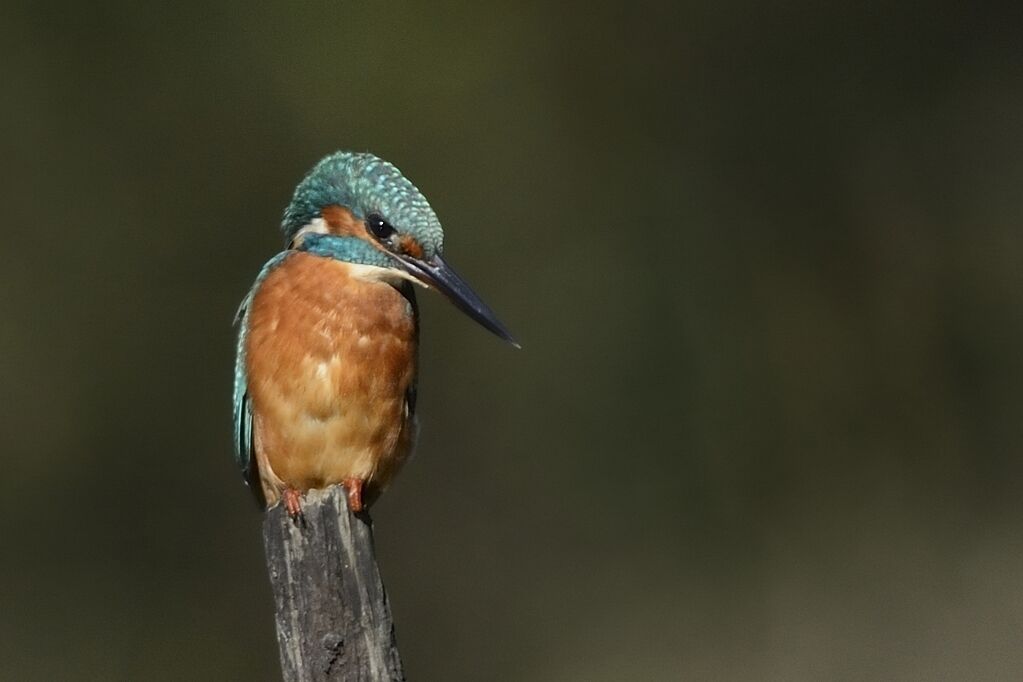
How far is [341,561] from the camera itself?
223cm

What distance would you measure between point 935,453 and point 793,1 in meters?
2.27

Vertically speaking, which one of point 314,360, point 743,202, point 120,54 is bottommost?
point 314,360

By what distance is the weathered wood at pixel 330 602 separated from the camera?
218 centimetres

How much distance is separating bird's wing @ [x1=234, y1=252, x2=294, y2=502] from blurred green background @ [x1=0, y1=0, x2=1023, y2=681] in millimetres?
2757

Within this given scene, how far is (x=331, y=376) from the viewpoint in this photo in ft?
9.10

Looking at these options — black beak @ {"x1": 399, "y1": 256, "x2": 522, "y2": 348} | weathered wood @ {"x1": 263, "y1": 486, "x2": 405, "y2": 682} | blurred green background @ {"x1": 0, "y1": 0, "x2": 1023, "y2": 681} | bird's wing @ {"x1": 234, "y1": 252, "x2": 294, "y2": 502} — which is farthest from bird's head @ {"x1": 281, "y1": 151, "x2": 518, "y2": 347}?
blurred green background @ {"x1": 0, "y1": 0, "x2": 1023, "y2": 681}

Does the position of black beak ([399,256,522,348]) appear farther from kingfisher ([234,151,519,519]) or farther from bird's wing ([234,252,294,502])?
bird's wing ([234,252,294,502])

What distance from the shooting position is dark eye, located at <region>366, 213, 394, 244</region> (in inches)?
109

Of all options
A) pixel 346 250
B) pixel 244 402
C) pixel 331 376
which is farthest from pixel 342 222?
pixel 244 402

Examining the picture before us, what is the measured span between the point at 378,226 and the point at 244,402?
19.1 inches

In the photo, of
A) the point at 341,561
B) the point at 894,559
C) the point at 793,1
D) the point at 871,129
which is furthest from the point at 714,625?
the point at 341,561

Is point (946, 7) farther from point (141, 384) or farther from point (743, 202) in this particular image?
point (141, 384)

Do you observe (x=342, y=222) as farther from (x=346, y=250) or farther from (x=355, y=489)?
(x=355, y=489)

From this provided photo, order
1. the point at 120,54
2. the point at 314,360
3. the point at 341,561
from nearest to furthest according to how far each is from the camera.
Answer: the point at 341,561 → the point at 314,360 → the point at 120,54
